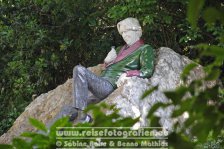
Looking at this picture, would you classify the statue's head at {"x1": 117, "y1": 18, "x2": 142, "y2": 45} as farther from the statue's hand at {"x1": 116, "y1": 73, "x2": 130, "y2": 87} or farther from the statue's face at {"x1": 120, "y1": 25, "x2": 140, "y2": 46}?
the statue's hand at {"x1": 116, "y1": 73, "x2": 130, "y2": 87}

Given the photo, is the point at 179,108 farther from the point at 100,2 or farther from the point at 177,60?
the point at 100,2

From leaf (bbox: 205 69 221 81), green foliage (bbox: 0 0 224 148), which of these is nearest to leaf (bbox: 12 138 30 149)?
leaf (bbox: 205 69 221 81)

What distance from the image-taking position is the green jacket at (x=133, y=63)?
5297 millimetres

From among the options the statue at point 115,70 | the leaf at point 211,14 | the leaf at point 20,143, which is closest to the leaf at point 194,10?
the leaf at point 211,14

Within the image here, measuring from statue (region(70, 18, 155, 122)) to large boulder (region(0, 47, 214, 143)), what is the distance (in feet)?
0.45

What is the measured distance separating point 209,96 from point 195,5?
20 cm

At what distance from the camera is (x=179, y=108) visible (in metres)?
1.04

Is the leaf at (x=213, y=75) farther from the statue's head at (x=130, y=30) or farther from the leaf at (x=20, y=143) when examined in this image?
the statue's head at (x=130, y=30)

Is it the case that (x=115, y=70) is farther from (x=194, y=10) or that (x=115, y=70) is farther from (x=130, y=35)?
(x=194, y=10)

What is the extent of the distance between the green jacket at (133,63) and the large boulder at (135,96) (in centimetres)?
15

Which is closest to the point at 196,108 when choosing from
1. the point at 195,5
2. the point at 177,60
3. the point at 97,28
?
the point at 195,5

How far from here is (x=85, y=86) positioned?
200 inches

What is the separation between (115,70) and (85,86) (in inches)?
20.8

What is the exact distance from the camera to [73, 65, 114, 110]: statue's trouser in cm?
502
